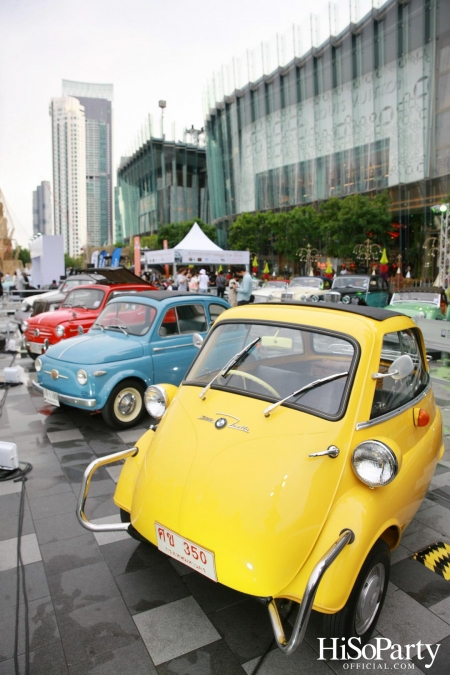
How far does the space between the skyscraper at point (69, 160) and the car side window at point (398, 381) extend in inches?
6075

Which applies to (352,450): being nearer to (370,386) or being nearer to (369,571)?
(370,386)

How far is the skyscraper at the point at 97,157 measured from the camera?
156m

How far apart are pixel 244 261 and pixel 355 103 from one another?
66.4 feet

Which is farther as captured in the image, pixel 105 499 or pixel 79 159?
pixel 79 159

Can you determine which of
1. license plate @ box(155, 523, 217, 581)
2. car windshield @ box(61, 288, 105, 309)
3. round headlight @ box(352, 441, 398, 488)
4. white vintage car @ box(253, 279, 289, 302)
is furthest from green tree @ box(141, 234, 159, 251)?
round headlight @ box(352, 441, 398, 488)

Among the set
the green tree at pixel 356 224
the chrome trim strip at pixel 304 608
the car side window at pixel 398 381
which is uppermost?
the green tree at pixel 356 224

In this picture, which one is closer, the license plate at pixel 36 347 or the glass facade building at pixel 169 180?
the license plate at pixel 36 347

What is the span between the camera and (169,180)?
76938mm

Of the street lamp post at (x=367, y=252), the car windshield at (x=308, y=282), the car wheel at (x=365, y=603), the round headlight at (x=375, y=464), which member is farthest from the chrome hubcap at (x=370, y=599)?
the street lamp post at (x=367, y=252)

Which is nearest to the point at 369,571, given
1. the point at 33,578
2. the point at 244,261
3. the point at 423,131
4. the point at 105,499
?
the point at 33,578

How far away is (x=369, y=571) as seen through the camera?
242 cm

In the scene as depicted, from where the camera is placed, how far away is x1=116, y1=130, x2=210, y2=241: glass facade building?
249ft

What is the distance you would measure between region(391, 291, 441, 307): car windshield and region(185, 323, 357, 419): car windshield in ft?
31.3

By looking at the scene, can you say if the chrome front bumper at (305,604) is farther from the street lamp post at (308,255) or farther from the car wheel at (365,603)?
the street lamp post at (308,255)
